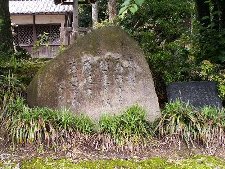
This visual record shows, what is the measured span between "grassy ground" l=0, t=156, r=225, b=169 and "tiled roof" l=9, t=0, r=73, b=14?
698 inches

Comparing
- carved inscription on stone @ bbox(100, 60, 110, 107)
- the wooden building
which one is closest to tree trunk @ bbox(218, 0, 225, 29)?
carved inscription on stone @ bbox(100, 60, 110, 107)

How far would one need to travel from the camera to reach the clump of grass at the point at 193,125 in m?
4.71

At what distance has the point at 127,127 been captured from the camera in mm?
4672

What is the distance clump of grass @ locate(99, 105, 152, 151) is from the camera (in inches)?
182

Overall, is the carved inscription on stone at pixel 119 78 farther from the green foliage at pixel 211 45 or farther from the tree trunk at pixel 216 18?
the tree trunk at pixel 216 18

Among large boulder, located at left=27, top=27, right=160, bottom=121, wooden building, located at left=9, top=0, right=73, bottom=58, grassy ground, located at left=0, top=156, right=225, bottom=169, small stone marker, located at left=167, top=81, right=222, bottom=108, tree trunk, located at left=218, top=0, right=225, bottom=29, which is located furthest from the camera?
wooden building, located at left=9, top=0, right=73, bottom=58

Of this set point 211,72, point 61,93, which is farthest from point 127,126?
point 211,72

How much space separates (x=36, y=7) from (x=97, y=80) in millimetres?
18716

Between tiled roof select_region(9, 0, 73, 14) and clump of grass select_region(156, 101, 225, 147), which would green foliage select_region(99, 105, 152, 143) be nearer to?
clump of grass select_region(156, 101, 225, 147)

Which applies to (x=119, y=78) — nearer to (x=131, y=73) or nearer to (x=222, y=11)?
(x=131, y=73)

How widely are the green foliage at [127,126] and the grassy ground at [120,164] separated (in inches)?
15.7

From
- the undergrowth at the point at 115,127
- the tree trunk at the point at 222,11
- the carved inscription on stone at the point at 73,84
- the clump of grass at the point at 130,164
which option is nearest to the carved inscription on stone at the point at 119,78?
the undergrowth at the point at 115,127

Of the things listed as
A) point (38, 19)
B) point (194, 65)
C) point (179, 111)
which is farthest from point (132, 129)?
point (38, 19)

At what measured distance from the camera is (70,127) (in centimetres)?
470
